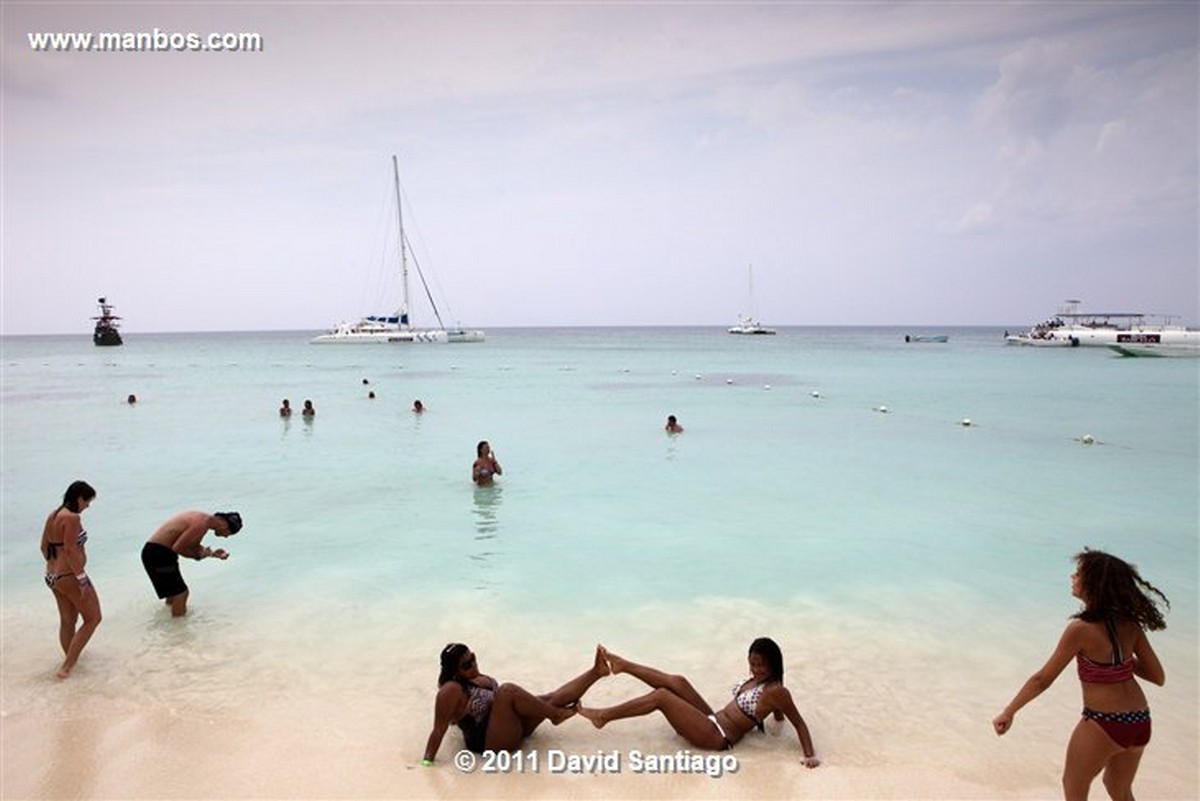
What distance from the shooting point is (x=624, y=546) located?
1109 centimetres

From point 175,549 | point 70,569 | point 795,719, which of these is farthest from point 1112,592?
point 175,549

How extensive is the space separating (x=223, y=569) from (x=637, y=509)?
6.67 metres

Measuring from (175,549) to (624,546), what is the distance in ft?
19.2

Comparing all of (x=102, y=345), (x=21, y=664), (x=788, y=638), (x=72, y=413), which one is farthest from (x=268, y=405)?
(x=102, y=345)

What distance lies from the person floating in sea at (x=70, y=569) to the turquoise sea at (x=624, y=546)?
0.94 ft

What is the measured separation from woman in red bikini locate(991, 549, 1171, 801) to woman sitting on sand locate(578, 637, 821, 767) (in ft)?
6.06

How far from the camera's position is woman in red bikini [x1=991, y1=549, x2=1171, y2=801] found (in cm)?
382

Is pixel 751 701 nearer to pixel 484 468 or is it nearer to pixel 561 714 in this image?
pixel 561 714

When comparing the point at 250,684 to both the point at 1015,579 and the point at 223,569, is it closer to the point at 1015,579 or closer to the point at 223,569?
the point at 223,569

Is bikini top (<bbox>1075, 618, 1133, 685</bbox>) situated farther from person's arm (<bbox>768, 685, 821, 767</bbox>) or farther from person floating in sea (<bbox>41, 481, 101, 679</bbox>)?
person floating in sea (<bbox>41, 481, 101, 679</bbox>)

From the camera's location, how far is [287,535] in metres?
11.8

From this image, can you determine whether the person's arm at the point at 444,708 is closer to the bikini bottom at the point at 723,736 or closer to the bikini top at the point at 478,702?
the bikini top at the point at 478,702

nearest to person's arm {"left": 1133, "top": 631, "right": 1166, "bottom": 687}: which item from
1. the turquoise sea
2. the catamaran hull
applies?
the turquoise sea

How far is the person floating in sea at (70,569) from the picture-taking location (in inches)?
251
